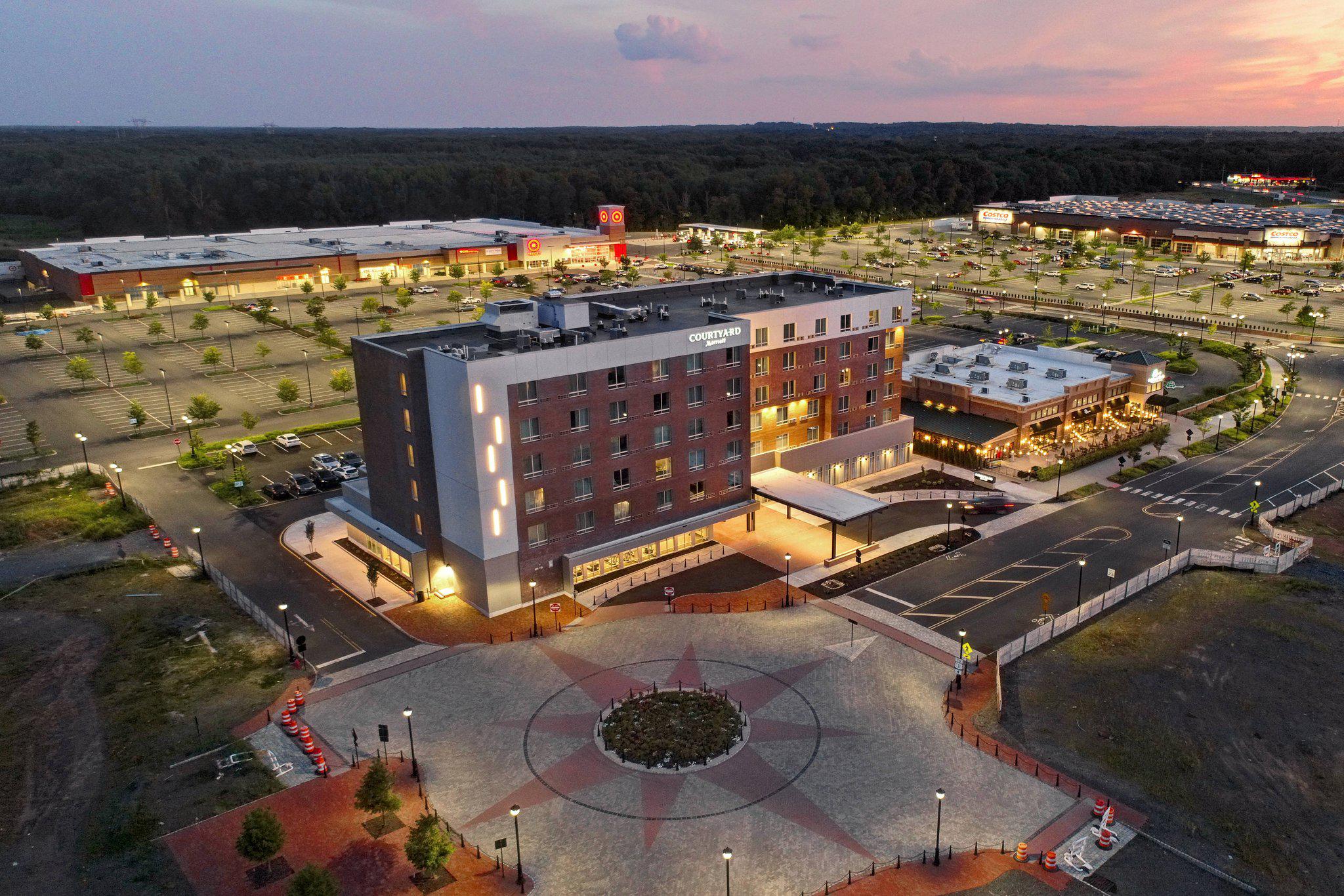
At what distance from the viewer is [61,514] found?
76.6 m

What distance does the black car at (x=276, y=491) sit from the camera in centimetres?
8131

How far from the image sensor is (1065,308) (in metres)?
162

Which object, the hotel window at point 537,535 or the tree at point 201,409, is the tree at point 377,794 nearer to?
the hotel window at point 537,535

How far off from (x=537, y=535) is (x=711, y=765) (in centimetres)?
2205

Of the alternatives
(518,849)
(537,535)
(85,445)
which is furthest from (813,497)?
(85,445)

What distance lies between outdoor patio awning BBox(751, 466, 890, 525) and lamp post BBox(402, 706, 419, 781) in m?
31.8

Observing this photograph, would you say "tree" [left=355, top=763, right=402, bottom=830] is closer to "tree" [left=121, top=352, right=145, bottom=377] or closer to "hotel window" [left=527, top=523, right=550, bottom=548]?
"hotel window" [left=527, top=523, right=550, bottom=548]

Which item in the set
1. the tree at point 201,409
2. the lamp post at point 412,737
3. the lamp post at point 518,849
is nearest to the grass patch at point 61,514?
the tree at point 201,409

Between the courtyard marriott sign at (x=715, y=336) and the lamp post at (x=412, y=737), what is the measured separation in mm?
31362

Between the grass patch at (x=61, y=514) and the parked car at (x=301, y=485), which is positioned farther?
the parked car at (x=301, y=485)

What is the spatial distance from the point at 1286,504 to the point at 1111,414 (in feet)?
76.1

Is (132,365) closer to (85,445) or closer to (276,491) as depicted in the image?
(85,445)

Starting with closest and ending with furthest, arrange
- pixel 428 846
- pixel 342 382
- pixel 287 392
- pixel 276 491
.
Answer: pixel 428 846 < pixel 276 491 < pixel 287 392 < pixel 342 382

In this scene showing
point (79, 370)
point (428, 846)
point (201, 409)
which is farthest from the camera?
point (79, 370)
